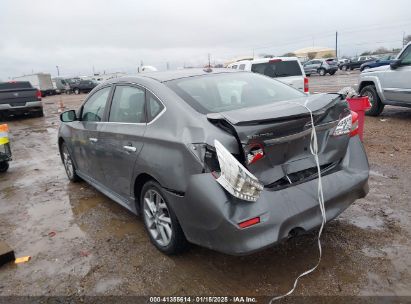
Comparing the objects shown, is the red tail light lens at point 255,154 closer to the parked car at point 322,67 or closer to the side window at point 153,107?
the side window at point 153,107

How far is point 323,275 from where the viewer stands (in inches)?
117

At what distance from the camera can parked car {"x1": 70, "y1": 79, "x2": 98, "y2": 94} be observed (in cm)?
4078

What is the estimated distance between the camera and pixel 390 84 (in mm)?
8820

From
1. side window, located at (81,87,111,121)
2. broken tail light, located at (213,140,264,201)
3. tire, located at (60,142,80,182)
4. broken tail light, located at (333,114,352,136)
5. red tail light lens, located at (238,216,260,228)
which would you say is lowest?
tire, located at (60,142,80,182)

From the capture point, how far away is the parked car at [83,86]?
40.8 metres

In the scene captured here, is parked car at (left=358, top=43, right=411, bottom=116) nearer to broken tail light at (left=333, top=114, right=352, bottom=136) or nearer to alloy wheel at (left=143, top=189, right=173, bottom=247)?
broken tail light at (left=333, top=114, right=352, bottom=136)

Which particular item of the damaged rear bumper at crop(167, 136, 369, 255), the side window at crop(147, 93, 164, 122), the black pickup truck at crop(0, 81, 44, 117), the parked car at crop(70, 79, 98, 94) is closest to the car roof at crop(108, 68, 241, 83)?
the side window at crop(147, 93, 164, 122)

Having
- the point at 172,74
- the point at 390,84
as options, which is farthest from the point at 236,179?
the point at 390,84

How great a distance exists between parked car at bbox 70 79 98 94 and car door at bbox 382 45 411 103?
35.7 meters

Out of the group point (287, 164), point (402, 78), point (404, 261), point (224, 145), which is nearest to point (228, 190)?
point (224, 145)

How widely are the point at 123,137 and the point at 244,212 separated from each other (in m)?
1.66

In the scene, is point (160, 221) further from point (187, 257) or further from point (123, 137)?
point (123, 137)

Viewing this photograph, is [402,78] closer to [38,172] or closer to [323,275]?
[323,275]

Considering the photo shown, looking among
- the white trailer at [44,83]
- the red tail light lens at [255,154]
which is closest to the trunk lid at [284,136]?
the red tail light lens at [255,154]
